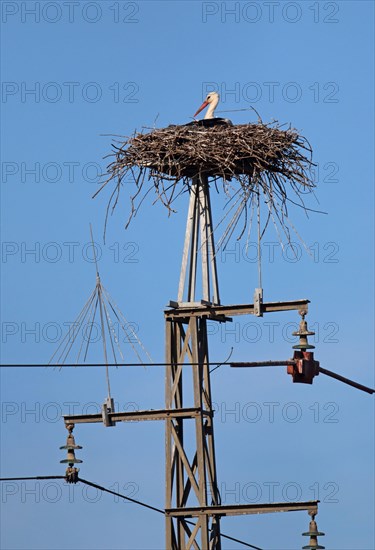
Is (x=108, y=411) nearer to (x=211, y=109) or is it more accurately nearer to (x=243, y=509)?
(x=243, y=509)

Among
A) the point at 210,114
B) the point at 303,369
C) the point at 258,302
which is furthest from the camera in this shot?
the point at 210,114

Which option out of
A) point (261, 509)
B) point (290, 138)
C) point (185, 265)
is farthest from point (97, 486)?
point (290, 138)

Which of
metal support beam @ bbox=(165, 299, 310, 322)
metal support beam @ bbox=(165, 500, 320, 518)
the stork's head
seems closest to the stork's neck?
the stork's head

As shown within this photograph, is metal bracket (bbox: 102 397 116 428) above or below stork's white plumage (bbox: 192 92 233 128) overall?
below

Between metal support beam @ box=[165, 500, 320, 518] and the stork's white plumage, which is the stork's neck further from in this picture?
metal support beam @ box=[165, 500, 320, 518]

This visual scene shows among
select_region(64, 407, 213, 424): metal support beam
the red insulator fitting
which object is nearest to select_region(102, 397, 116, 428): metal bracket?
select_region(64, 407, 213, 424): metal support beam

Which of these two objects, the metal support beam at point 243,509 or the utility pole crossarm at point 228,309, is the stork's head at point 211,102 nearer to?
the utility pole crossarm at point 228,309

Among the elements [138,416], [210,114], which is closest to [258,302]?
[138,416]

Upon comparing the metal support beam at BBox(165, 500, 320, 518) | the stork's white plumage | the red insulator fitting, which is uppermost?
the stork's white plumage

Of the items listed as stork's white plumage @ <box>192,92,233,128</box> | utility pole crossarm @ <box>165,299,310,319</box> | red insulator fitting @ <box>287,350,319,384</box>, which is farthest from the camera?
stork's white plumage @ <box>192,92,233,128</box>

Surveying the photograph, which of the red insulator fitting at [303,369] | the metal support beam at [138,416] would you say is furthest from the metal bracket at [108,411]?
the red insulator fitting at [303,369]

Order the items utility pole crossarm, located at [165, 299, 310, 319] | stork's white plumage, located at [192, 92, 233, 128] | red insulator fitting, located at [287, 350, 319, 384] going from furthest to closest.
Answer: stork's white plumage, located at [192, 92, 233, 128]
utility pole crossarm, located at [165, 299, 310, 319]
red insulator fitting, located at [287, 350, 319, 384]

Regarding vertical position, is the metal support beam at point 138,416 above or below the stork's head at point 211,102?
below

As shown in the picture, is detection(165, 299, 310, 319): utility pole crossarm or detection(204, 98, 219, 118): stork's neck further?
detection(204, 98, 219, 118): stork's neck
